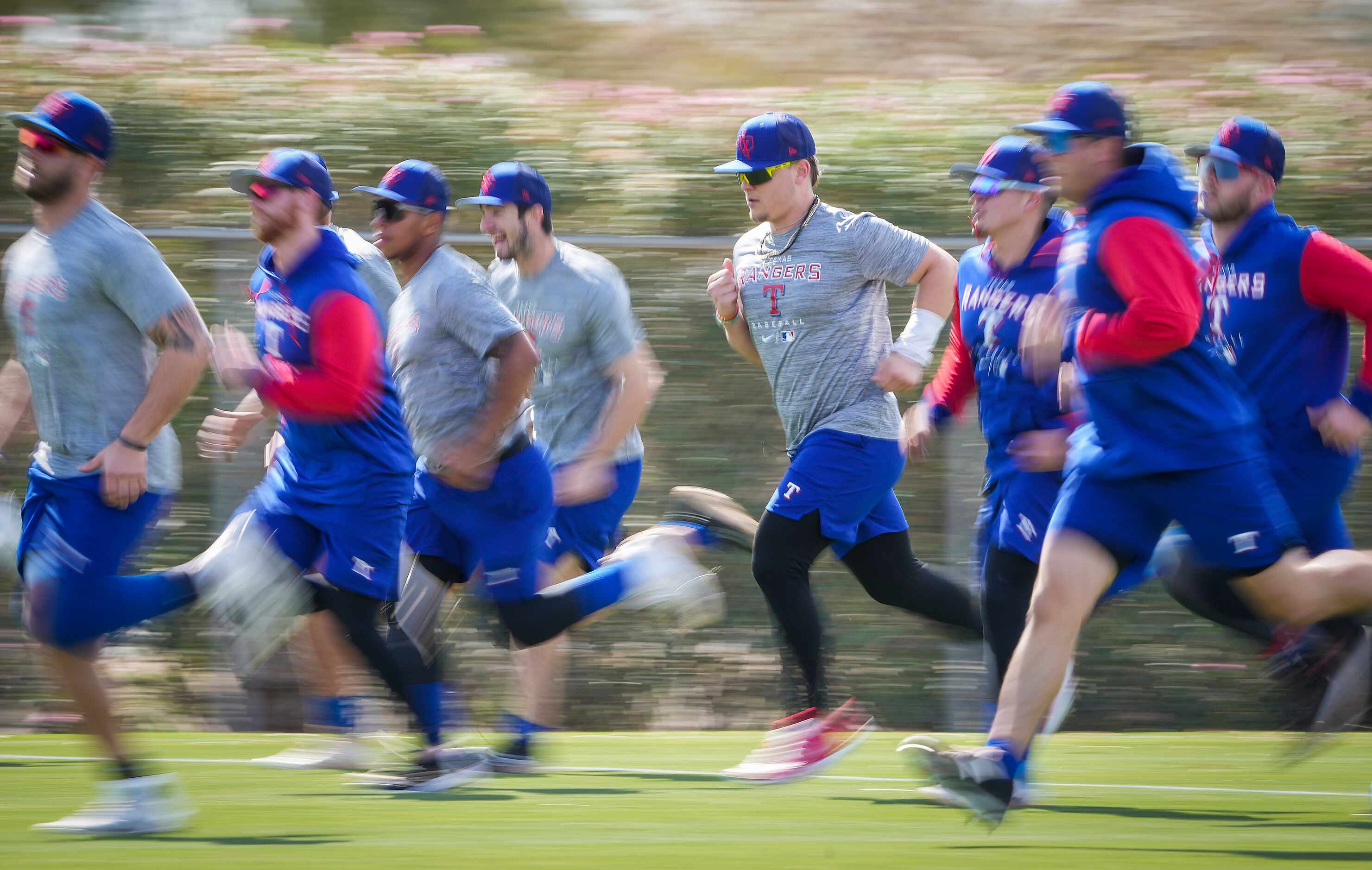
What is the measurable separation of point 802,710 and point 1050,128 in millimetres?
2199

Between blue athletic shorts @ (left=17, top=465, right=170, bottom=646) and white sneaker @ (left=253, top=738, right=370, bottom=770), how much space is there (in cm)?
166

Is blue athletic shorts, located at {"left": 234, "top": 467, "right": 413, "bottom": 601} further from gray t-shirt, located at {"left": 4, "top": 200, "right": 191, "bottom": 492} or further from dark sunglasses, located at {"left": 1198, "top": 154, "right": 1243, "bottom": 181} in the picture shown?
dark sunglasses, located at {"left": 1198, "top": 154, "right": 1243, "bottom": 181}

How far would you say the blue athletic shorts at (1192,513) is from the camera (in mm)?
4035

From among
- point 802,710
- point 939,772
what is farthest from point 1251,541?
point 802,710

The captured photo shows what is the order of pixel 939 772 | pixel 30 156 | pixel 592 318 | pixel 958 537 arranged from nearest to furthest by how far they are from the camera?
pixel 939 772 < pixel 30 156 < pixel 592 318 < pixel 958 537

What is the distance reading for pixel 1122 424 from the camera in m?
4.09

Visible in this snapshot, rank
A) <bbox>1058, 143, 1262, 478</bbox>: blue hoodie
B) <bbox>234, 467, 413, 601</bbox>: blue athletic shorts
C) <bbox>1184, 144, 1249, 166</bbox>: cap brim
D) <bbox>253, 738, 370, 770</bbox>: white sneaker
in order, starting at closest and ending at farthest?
<bbox>1058, 143, 1262, 478</bbox>: blue hoodie < <bbox>234, 467, 413, 601</bbox>: blue athletic shorts < <bbox>1184, 144, 1249, 166</bbox>: cap brim < <bbox>253, 738, 370, 770</bbox>: white sneaker

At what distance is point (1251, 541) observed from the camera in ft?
13.3

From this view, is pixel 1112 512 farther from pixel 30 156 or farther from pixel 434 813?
pixel 30 156

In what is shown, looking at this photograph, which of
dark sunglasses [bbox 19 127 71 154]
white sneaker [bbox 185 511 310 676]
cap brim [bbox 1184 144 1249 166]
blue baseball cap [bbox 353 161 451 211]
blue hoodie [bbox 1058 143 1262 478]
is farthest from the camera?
blue baseball cap [bbox 353 161 451 211]

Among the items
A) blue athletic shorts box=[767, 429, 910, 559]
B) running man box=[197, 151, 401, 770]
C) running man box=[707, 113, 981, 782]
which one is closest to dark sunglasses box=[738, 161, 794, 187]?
running man box=[707, 113, 981, 782]

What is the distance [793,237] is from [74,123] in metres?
2.37

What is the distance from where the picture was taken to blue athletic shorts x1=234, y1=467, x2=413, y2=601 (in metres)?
5.03

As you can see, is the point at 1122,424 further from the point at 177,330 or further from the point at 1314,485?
the point at 177,330
